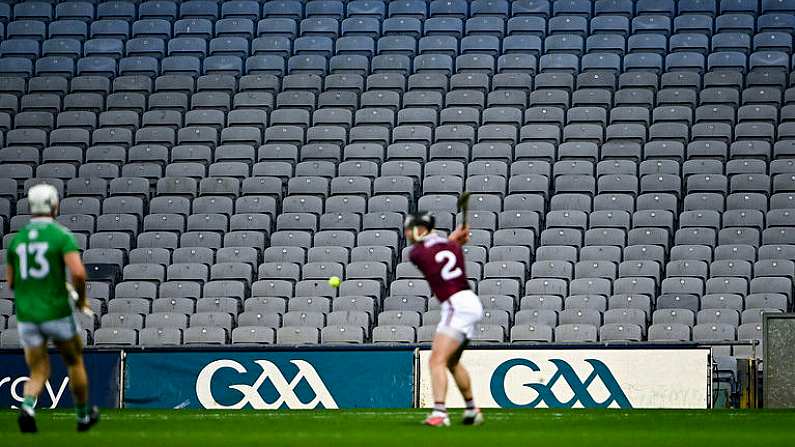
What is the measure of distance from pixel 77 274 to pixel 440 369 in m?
3.47

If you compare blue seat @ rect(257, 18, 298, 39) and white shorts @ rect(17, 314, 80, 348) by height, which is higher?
blue seat @ rect(257, 18, 298, 39)

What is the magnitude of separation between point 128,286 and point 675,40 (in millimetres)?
11144

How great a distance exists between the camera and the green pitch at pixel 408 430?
35.0 ft

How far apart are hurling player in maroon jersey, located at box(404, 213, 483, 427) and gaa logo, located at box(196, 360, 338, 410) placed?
6.42 m

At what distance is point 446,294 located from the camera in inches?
515

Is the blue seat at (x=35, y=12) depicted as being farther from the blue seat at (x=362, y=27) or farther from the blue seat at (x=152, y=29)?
the blue seat at (x=362, y=27)

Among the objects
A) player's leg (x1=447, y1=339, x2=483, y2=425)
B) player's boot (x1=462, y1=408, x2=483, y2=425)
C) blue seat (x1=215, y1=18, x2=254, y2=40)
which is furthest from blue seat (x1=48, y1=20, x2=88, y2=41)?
Answer: player's boot (x1=462, y1=408, x2=483, y2=425)

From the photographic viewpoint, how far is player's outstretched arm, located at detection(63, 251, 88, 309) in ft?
36.0

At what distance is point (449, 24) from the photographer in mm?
28156

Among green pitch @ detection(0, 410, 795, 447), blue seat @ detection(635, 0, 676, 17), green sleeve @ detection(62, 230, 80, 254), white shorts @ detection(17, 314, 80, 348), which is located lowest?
green pitch @ detection(0, 410, 795, 447)

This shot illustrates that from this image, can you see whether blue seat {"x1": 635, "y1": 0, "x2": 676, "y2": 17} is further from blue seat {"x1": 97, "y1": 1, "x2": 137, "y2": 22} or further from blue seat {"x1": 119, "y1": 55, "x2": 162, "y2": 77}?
blue seat {"x1": 97, "y1": 1, "x2": 137, "y2": 22}

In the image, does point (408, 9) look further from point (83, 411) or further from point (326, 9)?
point (83, 411)

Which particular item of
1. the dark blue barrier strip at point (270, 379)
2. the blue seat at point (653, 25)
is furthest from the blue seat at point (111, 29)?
the dark blue barrier strip at point (270, 379)

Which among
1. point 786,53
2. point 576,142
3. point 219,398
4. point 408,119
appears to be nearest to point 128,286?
point 219,398
